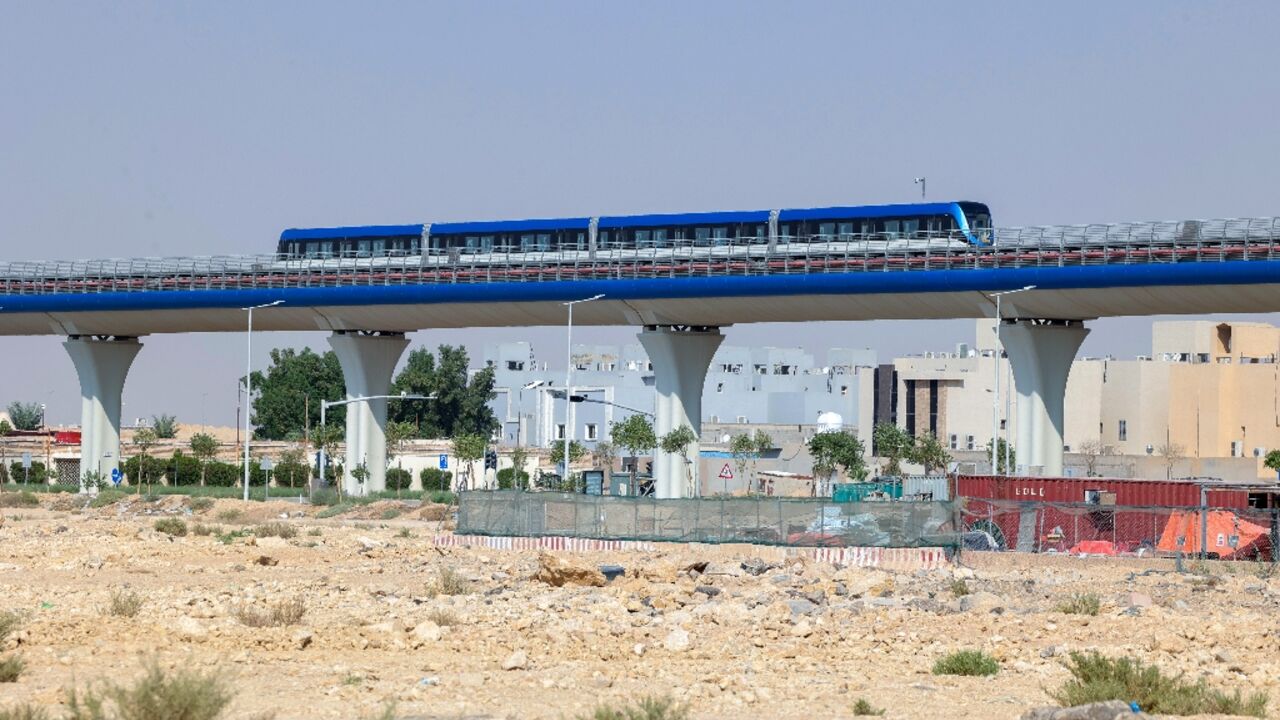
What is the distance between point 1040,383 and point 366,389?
102 ft

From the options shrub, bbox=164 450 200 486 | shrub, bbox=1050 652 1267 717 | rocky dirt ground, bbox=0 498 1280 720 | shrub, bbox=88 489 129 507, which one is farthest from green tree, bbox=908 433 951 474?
shrub, bbox=1050 652 1267 717

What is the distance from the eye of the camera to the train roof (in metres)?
67.4

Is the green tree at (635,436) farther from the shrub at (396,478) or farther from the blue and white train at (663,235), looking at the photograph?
the shrub at (396,478)

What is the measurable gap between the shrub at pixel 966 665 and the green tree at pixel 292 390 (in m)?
143

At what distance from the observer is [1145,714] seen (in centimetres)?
1873

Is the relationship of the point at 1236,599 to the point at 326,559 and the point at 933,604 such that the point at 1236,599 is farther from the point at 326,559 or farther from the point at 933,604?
the point at 326,559

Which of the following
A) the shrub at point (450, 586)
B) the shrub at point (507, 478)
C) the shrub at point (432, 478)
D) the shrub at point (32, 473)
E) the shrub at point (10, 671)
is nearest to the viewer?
the shrub at point (10, 671)

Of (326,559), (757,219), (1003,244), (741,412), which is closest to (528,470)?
(741,412)

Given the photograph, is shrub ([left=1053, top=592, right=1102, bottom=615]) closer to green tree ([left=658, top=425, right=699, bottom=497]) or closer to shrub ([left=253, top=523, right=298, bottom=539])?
shrub ([left=253, top=523, right=298, bottom=539])

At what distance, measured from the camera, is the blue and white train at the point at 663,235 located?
66.9m

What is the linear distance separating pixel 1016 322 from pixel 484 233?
22168 millimetres

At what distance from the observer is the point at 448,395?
534 feet

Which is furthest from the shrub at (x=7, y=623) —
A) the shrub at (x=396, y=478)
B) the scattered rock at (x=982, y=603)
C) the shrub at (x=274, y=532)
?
the shrub at (x=396, y=478)

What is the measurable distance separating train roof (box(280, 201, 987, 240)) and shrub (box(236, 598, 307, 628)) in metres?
42.0
